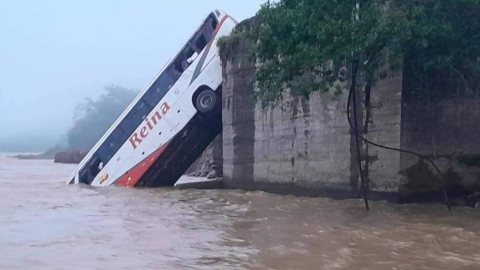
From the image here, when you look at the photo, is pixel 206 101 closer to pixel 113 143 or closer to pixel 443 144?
pixel 113 143

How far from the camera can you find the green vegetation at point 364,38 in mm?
8961

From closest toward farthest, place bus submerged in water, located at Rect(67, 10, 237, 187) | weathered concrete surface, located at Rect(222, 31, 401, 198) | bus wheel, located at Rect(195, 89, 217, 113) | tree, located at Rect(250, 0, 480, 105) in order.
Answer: tree, located at Rect(250, 0, 480, 105) → weathered concrete surface, located at Rect(222, 31, 401, 198) → bus submerged in water, located at Rect(67, 10, 237, 187) → bus wheel, located at Rect(195, 89, 217, 113)

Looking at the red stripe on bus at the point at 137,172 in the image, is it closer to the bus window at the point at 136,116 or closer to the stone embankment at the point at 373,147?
the bus window at the point at 136,116

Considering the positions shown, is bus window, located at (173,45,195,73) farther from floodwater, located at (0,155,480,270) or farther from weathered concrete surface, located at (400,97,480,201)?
weathered concrete surface, located at (400,97,480,201)

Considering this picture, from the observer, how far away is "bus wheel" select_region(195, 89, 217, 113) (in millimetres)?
17969

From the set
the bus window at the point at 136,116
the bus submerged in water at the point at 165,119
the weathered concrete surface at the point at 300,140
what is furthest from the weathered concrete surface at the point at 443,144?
the bus window at the point at 136,116

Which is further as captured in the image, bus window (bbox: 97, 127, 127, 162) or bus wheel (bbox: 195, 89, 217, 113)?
bus wheel (bbox: 195, 89, 217, 113)

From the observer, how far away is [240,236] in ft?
26.0

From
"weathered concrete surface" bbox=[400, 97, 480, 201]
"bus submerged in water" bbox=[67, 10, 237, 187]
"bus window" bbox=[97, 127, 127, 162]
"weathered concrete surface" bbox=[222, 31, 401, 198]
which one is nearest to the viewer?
"weathered concrete surface" bbox=[400, 97, 480, 201]

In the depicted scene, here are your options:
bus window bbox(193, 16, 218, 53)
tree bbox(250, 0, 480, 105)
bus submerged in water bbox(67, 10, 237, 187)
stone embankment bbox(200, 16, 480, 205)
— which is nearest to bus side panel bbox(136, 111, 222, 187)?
bus submerged in water bbox(67, 10, 237, 187)

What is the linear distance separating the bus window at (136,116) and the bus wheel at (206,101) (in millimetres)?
1430

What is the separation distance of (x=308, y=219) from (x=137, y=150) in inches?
350

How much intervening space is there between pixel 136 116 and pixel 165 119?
0.84m

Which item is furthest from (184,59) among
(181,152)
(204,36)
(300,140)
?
(300,140)
